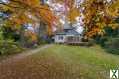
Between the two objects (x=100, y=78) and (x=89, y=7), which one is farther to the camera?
(x=100, y=78)

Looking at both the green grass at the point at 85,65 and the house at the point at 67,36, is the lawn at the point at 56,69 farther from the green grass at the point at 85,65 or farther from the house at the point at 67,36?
the house at the point at 67,36

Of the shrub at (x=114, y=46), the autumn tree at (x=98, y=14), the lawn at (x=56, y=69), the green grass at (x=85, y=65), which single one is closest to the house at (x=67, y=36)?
the shrub at (x=114, y=46)

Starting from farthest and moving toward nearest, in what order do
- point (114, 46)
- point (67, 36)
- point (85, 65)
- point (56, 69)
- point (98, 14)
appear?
point (67, 36)
point (114, 46)
point (85, 65)
point (56, 69)
point (98, 14)

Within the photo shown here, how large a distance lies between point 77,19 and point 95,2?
1774 mm

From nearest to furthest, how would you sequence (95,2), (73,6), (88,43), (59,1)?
(95,2) < (73,6) < (59,1) < (88,43)

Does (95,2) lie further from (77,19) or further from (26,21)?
(26,21)

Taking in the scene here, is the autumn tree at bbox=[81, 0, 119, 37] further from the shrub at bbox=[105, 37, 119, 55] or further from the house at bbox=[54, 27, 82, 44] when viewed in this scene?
the house at bbox=[54, 27, 82, 44]

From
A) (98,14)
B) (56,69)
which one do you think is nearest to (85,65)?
(56,69)

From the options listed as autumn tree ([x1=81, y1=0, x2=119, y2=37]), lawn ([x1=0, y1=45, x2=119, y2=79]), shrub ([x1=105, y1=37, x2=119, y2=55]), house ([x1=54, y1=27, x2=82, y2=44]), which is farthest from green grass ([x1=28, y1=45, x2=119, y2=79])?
house ([x1=54, y1=27, x2=82, y2=44])

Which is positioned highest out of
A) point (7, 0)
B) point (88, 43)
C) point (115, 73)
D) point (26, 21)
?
point (7, 0)

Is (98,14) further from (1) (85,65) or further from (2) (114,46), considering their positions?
(2) (114,46)

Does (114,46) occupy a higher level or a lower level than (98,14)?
lower

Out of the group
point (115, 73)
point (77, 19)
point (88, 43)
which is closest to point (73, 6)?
point (77, 19)

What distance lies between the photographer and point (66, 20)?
1246cm
